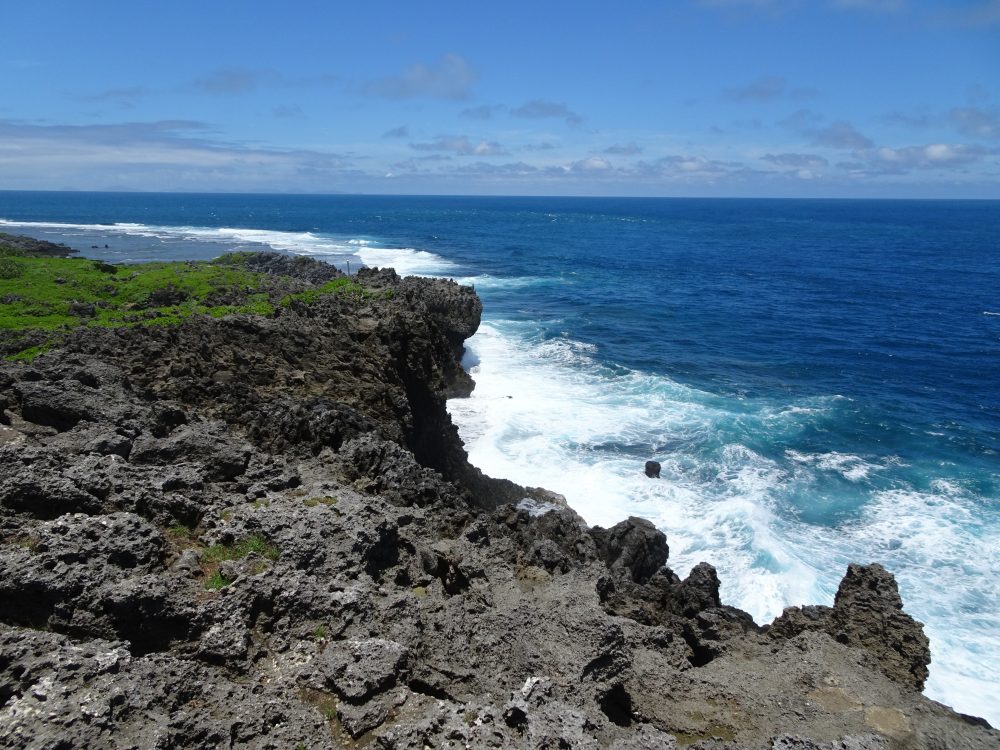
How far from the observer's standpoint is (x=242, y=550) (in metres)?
12.5

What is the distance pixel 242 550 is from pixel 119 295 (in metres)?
32.1

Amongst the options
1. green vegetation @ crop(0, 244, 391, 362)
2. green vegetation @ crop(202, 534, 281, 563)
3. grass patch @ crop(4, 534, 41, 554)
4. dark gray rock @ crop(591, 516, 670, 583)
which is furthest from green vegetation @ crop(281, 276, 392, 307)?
grass patch @ crop(4, 534, 41, 554)

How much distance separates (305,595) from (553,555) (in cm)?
599

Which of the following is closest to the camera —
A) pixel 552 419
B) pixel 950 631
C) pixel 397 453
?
pixel 397 453

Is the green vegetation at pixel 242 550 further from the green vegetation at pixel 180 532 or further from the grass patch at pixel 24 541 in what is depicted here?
the grass patch at pixel 24 541

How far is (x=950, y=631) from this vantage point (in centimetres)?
2172

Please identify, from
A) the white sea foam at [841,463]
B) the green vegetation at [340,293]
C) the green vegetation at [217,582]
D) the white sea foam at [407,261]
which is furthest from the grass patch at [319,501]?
the white sea foam at [407,261]

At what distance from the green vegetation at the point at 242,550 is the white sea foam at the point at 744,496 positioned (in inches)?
662

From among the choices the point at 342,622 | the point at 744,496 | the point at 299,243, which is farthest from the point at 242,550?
the point at 299,243

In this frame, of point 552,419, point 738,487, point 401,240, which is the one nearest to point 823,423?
point 738,487

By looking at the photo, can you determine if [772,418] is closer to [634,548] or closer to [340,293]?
[634,548]

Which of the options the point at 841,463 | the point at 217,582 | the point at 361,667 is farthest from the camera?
the point at 841,463

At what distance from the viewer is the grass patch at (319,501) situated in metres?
14.5

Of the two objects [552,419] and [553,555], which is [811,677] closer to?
[553,555]
